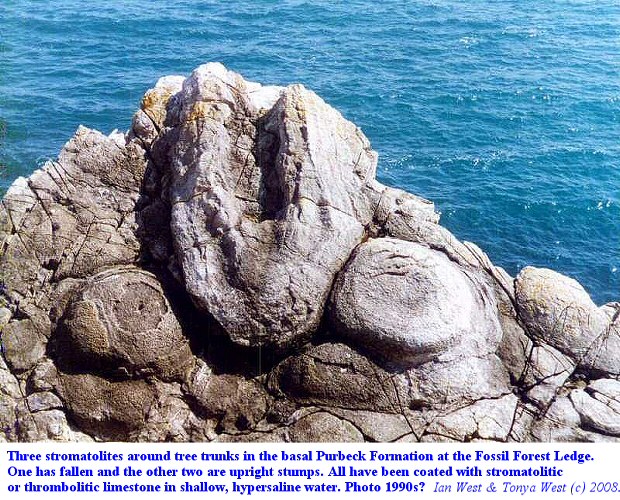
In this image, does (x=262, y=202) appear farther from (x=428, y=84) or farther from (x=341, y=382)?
(x=428, y=84)

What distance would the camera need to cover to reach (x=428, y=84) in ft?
175

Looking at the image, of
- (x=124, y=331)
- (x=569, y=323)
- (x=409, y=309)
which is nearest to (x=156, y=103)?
(x=124, y=331)

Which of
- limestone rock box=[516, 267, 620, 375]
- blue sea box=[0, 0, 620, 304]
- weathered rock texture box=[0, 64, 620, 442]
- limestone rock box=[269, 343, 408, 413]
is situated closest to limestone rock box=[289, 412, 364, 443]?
weathered rock texture box=[0, 64, 620, 442]

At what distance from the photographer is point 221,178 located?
19.6 metres

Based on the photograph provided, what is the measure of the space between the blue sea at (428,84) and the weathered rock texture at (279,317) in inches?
681

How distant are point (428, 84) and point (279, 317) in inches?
1598

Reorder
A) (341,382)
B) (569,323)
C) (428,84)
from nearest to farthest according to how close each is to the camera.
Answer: (341,382) → (569,323) → (428,84)

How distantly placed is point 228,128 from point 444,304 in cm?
946

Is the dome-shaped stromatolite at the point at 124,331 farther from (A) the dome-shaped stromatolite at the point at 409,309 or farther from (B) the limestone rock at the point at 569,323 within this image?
(B) the limestone rock at the point at 569,323

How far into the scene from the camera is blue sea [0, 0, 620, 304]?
1558 inches

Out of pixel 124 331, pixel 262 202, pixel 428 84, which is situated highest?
pixel 428 84

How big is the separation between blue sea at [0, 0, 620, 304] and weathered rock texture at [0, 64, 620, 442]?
681 inches

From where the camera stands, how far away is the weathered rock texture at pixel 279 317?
17750 mm
